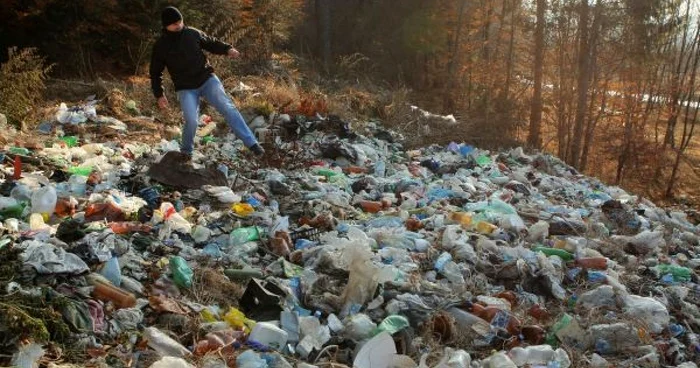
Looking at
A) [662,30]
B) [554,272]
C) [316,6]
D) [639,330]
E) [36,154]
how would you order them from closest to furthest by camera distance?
[639,330] < [554,272] < [36,154] < [662,30] < [316,6]

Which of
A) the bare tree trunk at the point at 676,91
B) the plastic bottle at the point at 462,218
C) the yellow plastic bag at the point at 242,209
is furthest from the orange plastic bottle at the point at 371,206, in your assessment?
the bare tree trunk at the point at 676,91

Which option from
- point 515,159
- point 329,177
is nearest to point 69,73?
point 329,177

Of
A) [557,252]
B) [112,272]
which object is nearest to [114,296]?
[112,272]

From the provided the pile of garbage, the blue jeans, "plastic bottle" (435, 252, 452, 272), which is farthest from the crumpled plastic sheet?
the blue jeans

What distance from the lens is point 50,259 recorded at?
9.97 ft

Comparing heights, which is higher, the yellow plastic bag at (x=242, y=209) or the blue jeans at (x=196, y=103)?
the blue jeans at (x=196, y=103)

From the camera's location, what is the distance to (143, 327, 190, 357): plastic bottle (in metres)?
2.71

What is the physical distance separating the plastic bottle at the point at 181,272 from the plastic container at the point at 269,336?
0.64 metres

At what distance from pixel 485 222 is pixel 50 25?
8.73 m

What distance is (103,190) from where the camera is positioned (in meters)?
4.75

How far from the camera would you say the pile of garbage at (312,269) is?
9.46ft

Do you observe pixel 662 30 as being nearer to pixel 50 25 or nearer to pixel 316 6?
pixel 316 6

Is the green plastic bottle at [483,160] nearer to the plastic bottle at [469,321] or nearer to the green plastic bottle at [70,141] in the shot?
the plastic bottle at [469,321]

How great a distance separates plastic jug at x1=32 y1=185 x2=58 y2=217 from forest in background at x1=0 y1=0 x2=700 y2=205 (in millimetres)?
3549
